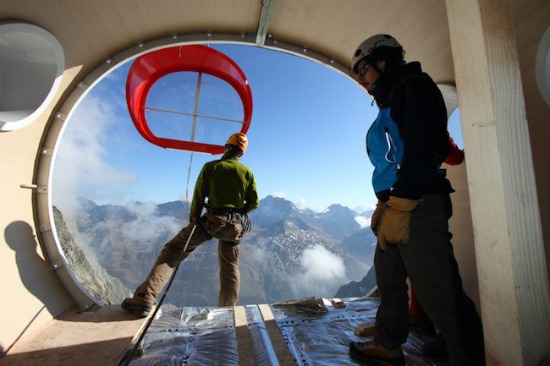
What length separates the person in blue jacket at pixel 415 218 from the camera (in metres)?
1.33

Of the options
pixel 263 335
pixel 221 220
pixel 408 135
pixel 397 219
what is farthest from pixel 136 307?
pixel 408 135

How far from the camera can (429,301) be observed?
4.53ft

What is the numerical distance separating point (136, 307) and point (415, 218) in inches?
99.0

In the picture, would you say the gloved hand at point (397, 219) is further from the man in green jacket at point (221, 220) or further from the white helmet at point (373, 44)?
the man in green jacket at point (221, 220)

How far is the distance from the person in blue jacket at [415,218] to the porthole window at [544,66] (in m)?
0.98

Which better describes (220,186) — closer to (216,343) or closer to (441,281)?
(216,343)

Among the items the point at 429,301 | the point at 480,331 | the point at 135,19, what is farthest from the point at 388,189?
the point at 135,19

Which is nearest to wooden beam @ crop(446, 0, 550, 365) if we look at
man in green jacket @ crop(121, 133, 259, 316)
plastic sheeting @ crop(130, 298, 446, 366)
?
plastic sheeting @ crop(130, 298, 446, 366)

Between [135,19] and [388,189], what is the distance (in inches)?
107

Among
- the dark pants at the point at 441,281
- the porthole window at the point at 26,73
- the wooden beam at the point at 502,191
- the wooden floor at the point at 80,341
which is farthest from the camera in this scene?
the porthole window at the point at 26,73

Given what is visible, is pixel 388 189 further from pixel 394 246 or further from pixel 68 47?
pixel 68 47

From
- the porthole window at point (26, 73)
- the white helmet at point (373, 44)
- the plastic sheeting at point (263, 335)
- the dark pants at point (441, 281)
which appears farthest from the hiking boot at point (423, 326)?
the porthole window at point (26, 73)

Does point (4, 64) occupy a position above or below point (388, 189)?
above

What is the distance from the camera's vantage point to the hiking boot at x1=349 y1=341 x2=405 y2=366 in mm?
1688
